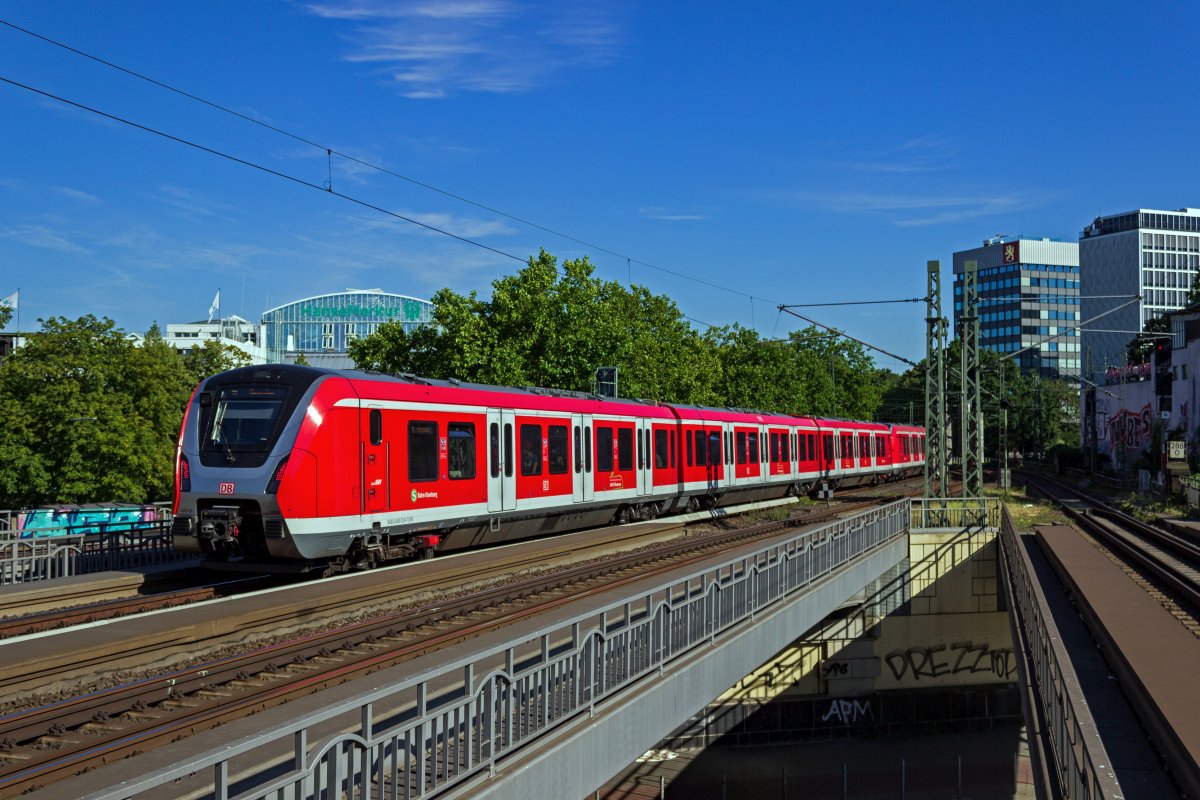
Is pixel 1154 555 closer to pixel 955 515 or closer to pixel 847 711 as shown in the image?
pixel 955 515

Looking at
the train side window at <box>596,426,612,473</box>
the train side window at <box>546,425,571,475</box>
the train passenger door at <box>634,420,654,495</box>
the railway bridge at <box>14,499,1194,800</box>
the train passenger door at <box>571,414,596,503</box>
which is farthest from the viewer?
the train passenger door at <box>634,420,654,495</box>

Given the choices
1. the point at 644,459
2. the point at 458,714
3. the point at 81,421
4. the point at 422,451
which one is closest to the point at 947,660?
the point at 644,459

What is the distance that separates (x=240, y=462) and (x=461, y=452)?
473 centimetres

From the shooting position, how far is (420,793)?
6.87 m

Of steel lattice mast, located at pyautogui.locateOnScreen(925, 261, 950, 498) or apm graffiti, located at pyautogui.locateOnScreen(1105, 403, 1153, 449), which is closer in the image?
steel lattice mast, located at pyautogui.locateOnScreen(925, 261, 950, 498)

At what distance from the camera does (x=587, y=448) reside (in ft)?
83.5

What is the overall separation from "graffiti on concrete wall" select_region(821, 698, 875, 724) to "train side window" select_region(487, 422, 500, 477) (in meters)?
15.1

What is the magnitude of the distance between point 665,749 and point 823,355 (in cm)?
7039

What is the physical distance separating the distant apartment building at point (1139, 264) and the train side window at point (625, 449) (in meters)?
143

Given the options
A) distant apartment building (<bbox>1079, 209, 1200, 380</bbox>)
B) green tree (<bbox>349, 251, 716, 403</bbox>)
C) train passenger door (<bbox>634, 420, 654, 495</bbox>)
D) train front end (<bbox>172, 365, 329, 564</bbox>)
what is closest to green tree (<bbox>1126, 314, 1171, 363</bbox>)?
distant apartment building (<bbox>1079, 209, 1200, 380</bbox>)

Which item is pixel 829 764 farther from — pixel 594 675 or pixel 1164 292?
pixel 1164 292

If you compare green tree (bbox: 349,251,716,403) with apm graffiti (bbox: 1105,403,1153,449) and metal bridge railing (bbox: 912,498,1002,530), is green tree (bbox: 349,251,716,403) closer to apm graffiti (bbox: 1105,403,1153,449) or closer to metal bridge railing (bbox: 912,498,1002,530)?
metal bridge railing (bbox: 912,498,1002,530)

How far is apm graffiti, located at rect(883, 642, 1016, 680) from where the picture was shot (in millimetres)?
31109

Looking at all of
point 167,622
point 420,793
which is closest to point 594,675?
point 420,793
